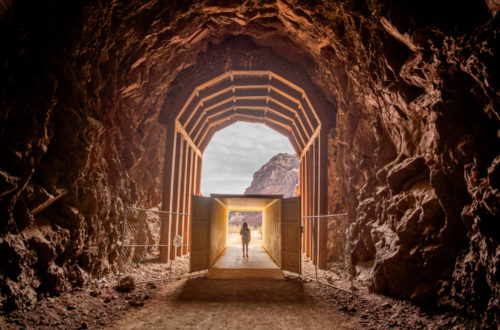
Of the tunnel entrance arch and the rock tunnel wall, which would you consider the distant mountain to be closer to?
the tunnel entrance arch

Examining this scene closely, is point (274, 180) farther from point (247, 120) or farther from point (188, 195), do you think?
point (188, 195)

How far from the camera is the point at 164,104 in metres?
12.9

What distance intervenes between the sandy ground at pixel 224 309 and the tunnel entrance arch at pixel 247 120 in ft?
10.8

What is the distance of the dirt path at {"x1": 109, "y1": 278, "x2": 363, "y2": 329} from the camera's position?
5.27 metres

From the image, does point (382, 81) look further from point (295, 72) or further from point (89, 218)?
point (89, 218)

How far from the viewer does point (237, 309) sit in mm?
6141

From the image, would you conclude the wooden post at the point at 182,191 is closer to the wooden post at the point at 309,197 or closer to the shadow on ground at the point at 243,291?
the shadow on ground at the point at 243,291

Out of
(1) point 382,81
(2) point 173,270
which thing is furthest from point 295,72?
(2) point 173,270

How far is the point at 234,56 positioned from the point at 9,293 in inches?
Result: 448

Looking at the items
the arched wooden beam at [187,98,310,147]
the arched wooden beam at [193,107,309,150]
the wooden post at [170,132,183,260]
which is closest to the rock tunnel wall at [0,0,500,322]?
the wooden post at [170,132,183,260]

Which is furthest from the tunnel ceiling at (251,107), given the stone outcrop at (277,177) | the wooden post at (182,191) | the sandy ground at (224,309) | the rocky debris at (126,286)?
the stone outcrop at (277,177)

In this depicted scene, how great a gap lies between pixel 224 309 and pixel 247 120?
1378cm

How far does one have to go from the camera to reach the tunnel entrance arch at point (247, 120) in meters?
12.3

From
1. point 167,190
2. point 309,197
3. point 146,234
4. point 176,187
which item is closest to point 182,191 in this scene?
point 176,187
